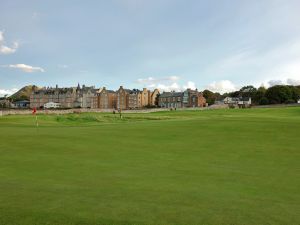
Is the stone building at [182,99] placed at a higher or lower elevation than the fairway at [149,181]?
higher

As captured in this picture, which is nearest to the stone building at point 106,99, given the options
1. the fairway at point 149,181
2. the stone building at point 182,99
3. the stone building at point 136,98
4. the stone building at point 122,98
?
the stone building at point 122,98

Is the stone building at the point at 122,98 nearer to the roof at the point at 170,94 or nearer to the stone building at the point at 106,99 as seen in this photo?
the stone building at the point at 106,99

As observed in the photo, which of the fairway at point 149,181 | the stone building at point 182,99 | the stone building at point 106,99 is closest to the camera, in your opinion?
the fairway at point 149,181

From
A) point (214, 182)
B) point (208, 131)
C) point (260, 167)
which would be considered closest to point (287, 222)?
point (214, 182)

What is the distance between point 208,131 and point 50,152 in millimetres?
13577

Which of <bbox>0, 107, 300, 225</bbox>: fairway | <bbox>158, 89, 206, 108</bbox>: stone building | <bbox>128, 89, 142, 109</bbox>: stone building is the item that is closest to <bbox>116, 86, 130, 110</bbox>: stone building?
<bbox>128, 89, 142, 109</bbox>: stone building

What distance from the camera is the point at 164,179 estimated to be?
38.4 feet

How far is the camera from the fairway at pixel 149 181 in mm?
7371

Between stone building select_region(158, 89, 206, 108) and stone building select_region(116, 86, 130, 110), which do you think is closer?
stone building select_region(158, 89, 206, 108)

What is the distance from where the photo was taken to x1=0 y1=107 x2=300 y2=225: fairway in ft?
24.2

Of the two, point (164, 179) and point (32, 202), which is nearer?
point (32, 202)

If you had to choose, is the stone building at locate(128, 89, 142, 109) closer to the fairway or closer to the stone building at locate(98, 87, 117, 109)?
the stone building at locate(98, 87, 117, 109)

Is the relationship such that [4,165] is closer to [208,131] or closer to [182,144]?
[182,144]

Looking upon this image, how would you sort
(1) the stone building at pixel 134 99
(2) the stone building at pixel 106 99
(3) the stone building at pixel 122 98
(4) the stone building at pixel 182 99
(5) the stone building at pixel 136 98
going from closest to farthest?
(4) the stone building at pixel 182 99
(1) the stone building at pixel 134 99
(5) the stone building at pixel 136 98
(3) the stone building at pixel 122 98
(2) the stone building at pixel 106 99
